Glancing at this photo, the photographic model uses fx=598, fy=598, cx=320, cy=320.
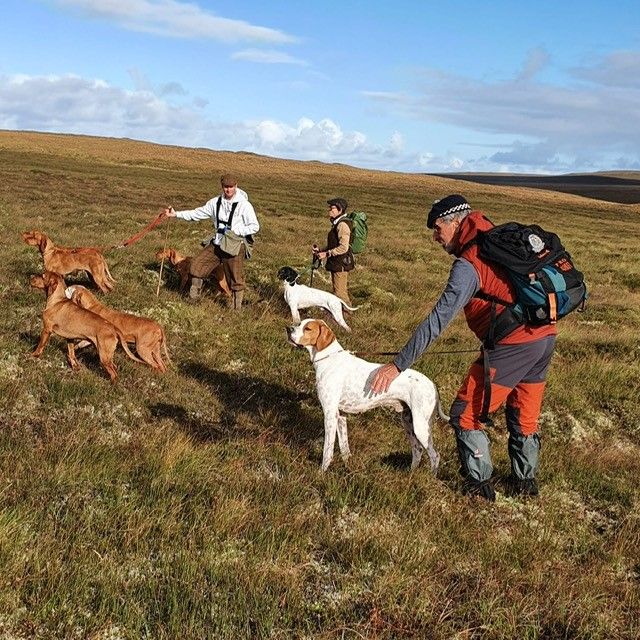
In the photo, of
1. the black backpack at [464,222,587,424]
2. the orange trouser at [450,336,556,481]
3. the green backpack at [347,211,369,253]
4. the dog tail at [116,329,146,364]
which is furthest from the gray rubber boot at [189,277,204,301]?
the black backpack at [464,222,587,424]

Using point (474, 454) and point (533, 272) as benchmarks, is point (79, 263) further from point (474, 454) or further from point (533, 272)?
point (533, 272)

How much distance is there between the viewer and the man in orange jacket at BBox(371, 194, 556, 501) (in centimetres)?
458

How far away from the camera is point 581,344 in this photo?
1135 centimetres

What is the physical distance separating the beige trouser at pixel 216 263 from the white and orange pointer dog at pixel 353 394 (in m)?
5.64

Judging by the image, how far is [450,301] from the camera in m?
4.52

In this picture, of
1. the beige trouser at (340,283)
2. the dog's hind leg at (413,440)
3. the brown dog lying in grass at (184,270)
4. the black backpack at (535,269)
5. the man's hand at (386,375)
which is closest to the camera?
the black backpack at (535,269)

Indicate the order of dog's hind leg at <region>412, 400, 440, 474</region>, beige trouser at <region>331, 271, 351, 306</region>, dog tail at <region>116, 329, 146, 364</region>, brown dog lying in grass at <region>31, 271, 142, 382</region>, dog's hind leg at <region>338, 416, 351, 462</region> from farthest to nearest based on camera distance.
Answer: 1. beige trouser at <region>331, 271, 351, 306</region>
2. dog tail at <region>116, 329, 146, 364</region>
3. brown dog lying in grass at <region>31, 271, 142, 382</region>
4. dog's hind leg at <region>338, 416, 351, 462</region>
5. dog's hind leg at <region>412, 400, 440, 474</region>

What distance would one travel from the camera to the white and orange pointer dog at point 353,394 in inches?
218

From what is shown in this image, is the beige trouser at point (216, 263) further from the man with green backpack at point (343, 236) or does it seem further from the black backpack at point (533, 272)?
the black backpack at point (533, 272)

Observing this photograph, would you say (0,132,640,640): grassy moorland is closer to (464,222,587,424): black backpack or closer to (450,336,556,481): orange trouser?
(450,336,556,481): orange trouser

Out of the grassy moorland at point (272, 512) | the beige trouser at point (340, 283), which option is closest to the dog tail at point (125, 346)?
the grassy moorland at point (272, 512)

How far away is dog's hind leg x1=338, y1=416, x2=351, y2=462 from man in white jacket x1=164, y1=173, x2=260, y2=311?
5686 millimetres

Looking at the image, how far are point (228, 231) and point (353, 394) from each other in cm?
620

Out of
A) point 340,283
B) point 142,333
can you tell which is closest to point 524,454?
point 142,333
